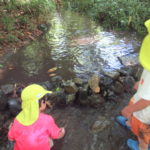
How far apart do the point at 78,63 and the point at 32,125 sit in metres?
2.99

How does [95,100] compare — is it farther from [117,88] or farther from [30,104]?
[30,104]

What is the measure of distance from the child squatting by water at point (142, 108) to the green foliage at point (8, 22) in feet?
16.5

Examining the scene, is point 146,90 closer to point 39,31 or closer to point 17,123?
point 17,123

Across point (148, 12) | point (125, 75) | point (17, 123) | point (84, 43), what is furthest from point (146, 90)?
point (148, 12)

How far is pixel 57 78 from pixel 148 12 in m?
5.27

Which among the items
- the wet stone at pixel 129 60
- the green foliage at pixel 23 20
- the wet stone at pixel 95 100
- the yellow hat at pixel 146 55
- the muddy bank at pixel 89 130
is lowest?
the muddy bank at pixel 89 130

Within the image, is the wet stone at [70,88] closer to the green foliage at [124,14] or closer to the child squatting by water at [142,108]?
the child squatting by water at [142,108]

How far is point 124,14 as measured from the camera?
841 cm

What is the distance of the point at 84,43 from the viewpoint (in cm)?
648

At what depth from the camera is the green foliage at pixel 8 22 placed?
683cm

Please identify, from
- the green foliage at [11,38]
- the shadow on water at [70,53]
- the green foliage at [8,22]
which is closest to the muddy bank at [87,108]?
the shadow on water at [70,53]

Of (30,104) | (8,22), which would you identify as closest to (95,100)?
(30,104)

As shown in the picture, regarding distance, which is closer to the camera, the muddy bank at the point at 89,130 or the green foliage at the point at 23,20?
the muddy bank at the point at 89,130

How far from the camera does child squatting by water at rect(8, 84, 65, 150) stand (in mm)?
2291
